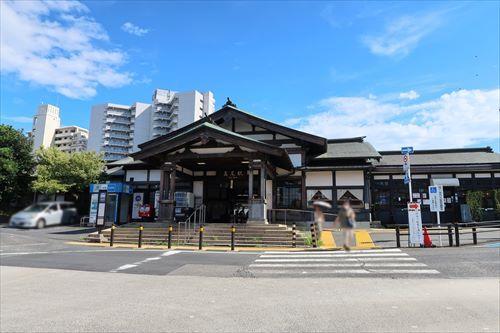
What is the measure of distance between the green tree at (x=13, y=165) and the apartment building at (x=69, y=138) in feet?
0.83

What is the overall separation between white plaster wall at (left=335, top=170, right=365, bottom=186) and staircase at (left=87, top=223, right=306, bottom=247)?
12.0 m

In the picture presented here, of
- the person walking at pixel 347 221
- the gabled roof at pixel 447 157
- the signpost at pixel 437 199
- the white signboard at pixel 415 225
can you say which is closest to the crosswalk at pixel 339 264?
the white signboard at pixel 415 225

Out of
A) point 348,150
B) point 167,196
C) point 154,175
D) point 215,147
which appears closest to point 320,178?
point 348,150

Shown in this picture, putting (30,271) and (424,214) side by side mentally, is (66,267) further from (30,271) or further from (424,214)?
(424,214)

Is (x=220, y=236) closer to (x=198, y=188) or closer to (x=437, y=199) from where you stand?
(x=198, y=188)

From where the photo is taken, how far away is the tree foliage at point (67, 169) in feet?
9.64

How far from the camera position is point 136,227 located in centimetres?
3328

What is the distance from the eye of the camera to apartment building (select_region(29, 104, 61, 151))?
2.62m

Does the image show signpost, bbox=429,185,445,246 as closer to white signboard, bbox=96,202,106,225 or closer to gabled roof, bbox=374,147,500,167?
gabled roof, bbox=374,147,500,167

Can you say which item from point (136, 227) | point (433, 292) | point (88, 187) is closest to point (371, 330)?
point (433, 292)

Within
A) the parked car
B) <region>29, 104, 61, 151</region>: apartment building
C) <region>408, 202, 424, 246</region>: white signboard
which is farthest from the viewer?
<region>408, 202, 424, 246</region>: white signboard

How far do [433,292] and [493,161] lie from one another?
1311 inches

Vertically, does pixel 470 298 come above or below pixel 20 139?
below

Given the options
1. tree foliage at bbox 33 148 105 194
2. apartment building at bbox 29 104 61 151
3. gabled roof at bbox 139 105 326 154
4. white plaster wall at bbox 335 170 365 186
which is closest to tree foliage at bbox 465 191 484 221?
white plaster wall at bbox 335 170 365 186
